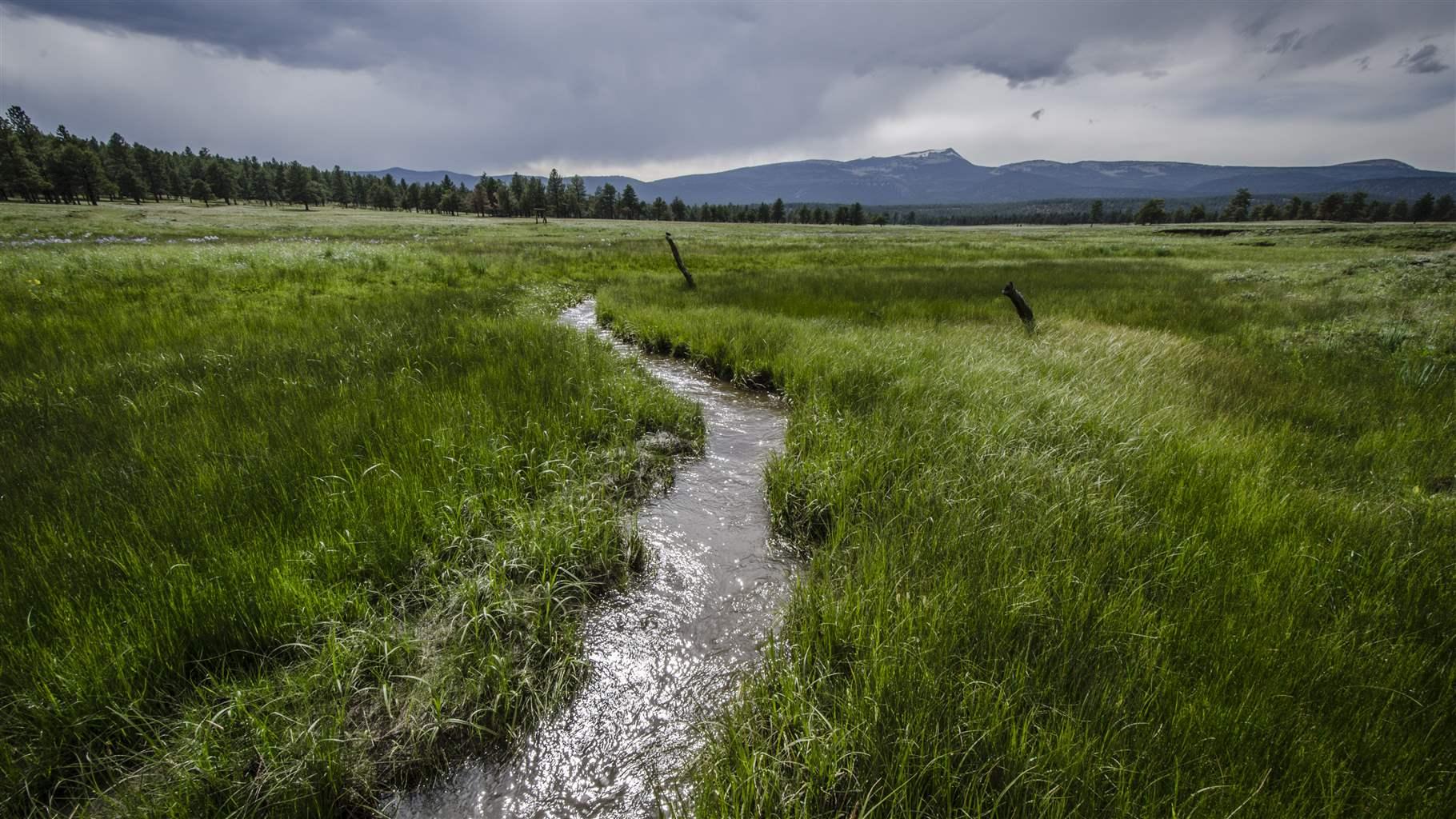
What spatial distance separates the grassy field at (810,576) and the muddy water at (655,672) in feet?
0.72

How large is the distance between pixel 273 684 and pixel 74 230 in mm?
52391

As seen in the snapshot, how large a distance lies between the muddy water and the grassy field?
218 mm

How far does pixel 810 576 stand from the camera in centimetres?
318

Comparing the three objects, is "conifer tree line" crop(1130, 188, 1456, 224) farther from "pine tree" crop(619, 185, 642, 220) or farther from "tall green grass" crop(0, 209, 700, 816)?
"tall green grass" crop(0, 209, 700, 816)

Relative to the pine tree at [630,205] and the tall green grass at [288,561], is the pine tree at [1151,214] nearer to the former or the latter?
the pine tree at [630,205]

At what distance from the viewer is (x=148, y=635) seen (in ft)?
7.72

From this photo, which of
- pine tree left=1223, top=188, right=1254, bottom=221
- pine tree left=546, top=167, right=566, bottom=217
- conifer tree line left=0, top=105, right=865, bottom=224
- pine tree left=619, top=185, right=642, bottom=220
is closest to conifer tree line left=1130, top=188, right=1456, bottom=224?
pine tree left=1223, top=188, right=1254, bottom=221

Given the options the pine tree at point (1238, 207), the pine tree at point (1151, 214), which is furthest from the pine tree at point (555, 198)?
the pine tree at point (1238, 207)

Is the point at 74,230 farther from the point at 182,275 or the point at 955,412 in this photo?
the point at 955,412

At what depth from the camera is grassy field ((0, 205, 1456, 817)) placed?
196 cm

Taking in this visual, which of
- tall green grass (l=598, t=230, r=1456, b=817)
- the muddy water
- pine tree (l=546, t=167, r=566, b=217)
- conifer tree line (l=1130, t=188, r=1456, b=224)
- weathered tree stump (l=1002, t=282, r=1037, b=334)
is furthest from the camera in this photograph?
pine tree (l=546, t=167, r=566, b=217)

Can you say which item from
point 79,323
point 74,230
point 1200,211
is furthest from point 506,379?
point 1200,211

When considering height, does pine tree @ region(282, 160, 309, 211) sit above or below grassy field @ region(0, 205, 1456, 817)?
above

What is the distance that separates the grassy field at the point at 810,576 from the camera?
1.96 m
